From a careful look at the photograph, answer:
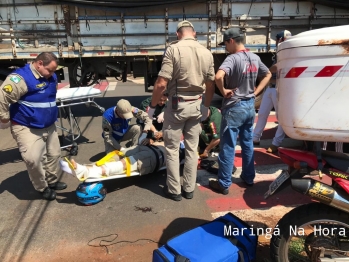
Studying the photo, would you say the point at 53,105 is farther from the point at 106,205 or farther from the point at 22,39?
the point at 22,39

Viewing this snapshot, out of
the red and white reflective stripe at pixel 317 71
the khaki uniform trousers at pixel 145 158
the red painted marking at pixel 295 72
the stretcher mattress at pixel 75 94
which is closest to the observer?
Answer: the red and white reflective stripe at pixel 317 71

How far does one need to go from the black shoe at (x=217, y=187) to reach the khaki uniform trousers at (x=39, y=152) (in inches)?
75.9

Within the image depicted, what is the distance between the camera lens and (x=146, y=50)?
7.26 meters

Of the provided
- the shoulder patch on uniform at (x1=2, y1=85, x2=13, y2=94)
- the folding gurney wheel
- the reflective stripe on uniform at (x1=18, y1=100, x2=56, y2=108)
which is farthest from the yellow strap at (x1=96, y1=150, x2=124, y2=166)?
the folding gurney wheel

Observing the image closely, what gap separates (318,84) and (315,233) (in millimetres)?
1017

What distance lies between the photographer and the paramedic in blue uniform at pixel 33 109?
3.26 m

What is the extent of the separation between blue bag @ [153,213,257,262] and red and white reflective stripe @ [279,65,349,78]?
1254mm

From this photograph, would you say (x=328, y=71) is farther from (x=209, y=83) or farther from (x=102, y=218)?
(x=102, y=218)

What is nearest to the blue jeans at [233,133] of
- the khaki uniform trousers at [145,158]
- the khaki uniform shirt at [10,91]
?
the khaki uniform trousers at [145,158]

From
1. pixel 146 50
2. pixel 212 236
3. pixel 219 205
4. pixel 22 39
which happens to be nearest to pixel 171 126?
pixel 219 205

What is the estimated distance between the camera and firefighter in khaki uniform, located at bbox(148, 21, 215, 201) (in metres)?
3.11

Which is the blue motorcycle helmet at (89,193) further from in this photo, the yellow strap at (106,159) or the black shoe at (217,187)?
the black shoe at (217,187)

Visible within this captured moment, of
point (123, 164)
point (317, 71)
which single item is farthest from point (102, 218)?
point (317, 71)

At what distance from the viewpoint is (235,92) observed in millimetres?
3326
